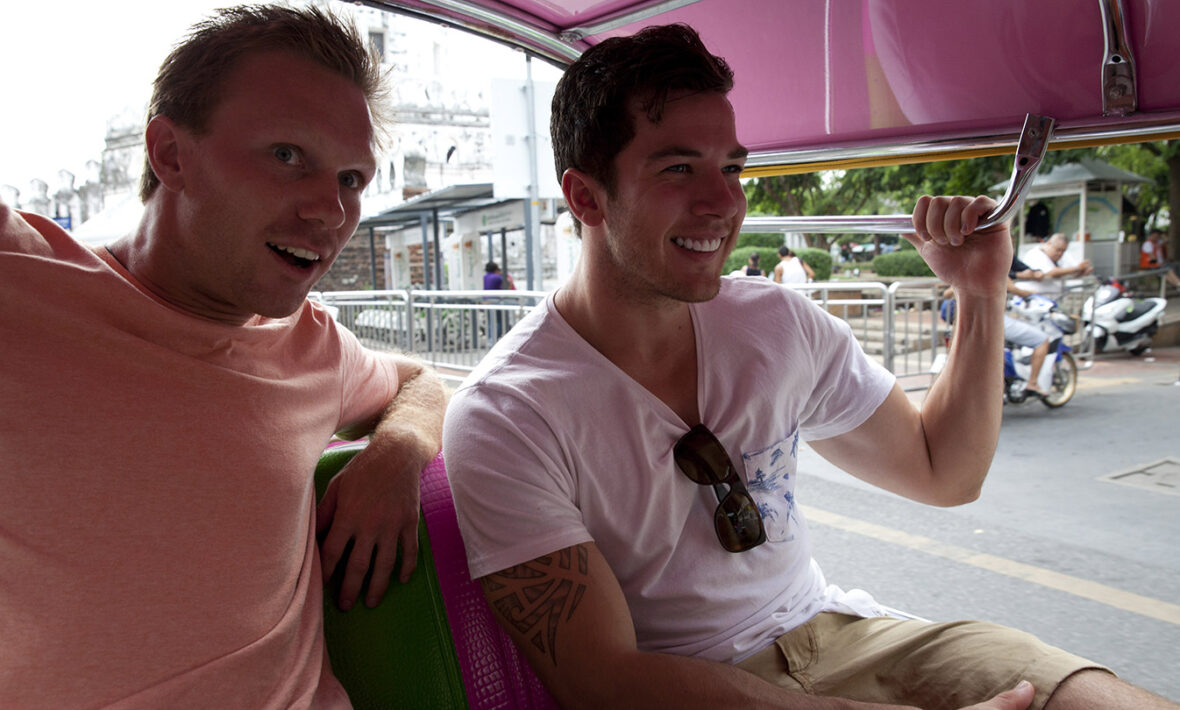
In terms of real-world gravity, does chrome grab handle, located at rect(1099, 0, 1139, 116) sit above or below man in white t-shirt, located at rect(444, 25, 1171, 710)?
above

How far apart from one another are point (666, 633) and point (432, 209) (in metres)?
15.7

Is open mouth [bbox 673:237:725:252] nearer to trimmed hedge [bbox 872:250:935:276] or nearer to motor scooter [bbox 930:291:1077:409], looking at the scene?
motor scooter [bbox 930:291:1077:409]

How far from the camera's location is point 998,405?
6.36 feet

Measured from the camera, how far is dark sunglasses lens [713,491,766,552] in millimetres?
1622

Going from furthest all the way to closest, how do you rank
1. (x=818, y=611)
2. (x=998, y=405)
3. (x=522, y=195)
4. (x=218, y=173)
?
(x=522, y=195) → (x=998, y=405) → (x=818, y=611) → (x=218, y=173)

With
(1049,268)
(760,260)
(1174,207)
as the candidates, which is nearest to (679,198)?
(1049,268)

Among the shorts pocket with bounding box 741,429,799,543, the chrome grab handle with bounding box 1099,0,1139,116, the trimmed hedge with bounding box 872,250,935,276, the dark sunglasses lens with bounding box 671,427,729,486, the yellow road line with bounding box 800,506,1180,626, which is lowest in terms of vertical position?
the yellow road line with bounding box 800,506,1180,626

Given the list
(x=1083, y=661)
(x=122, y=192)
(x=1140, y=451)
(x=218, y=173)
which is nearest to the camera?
(x=218, y=173)

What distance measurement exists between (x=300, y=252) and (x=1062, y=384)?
7.42 meters

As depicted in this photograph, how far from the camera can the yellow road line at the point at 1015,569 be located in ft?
11.5

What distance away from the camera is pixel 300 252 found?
1.47m

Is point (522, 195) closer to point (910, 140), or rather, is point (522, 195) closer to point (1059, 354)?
point (1059, 354)

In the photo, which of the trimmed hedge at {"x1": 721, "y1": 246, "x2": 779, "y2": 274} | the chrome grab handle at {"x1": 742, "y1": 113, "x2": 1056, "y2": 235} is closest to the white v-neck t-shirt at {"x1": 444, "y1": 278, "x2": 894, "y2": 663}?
the chrome grab handle at {"x1": 742, "y1": 113, "x2": 1056, "y2": 235}

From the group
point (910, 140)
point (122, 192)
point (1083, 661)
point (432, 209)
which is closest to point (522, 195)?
point (910, 140)
